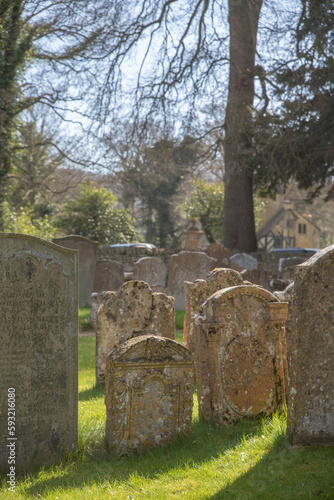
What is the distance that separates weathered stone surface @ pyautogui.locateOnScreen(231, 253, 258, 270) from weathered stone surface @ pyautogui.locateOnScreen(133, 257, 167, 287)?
3974 mm

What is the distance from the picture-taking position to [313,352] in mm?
3656

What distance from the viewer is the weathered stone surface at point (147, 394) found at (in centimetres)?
390

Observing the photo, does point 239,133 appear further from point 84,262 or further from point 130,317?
point 130,317

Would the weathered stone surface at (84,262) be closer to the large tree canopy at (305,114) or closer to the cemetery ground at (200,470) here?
the large tree canopy at (305,114)

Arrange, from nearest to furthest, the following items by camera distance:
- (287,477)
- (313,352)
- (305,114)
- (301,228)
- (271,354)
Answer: (287,477) → (313,352) → (271,354) → (305,114) → (301,228)

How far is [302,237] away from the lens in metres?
41.3

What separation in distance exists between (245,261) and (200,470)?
1282 centimetres

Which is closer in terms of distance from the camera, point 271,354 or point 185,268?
point 271,354

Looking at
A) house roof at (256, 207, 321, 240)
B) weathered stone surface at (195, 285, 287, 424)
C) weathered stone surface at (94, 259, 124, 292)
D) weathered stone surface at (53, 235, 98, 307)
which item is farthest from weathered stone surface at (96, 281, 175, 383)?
house roof at (256, 207, 321, 240)

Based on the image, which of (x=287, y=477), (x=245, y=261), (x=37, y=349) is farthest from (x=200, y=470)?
(x=245, y=261)

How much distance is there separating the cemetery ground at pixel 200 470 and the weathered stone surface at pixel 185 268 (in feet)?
26.9

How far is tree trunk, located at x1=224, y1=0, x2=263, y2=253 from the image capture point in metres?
15.7

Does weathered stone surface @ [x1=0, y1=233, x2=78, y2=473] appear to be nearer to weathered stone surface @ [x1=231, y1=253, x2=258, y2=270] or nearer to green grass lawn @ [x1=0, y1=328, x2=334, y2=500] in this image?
green grass lawn @ [x1=0, y1=328, x2=334, y2=500]

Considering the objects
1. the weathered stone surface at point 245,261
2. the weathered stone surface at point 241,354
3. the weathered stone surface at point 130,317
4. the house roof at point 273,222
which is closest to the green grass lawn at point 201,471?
the weathered stone surface at point 241,354
